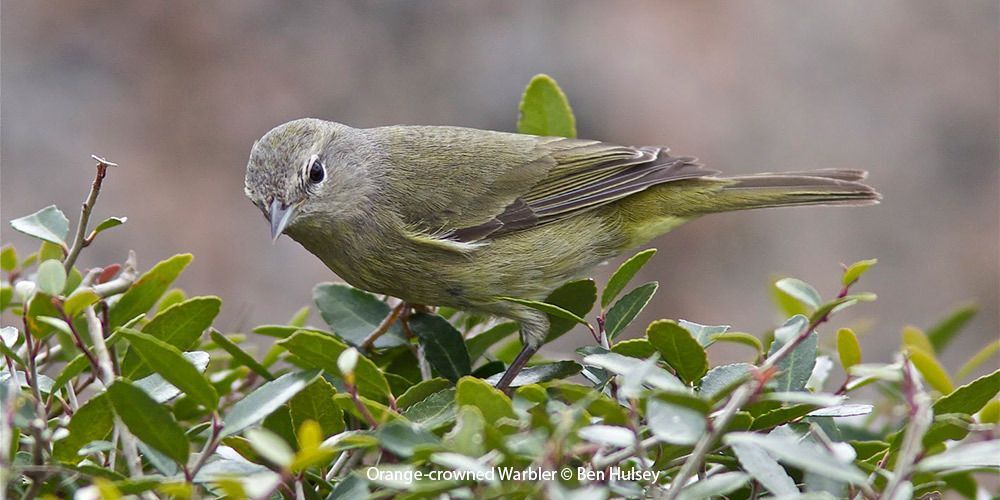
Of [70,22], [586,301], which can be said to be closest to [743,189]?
[586,301]

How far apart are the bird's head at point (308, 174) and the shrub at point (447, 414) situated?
797 millimetres

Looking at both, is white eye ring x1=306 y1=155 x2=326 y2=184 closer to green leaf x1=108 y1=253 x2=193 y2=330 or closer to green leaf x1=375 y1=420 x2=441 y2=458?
green leaf x1=108 y1=253 x2=193 y2=330

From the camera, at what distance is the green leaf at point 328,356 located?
1.93 meters

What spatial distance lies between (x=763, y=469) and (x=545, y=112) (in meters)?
1.90

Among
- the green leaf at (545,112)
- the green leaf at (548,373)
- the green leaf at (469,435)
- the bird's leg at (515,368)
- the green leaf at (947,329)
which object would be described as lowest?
the green leaf at (947,329)

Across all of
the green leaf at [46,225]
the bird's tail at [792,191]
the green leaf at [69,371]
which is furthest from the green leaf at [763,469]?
the bird's tail at [792,191]

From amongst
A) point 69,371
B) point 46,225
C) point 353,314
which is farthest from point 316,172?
point 69,371

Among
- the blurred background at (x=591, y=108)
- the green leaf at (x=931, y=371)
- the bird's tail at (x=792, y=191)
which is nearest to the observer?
the green leaf at (x=931, y=371)

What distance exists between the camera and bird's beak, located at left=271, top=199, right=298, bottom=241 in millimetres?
3395

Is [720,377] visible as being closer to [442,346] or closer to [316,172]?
[442,346]

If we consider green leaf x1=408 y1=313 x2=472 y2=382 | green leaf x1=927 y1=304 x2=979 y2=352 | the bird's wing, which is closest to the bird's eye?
the bird's wing

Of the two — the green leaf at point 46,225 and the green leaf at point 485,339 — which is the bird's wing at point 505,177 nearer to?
the green leaf at point 485,339

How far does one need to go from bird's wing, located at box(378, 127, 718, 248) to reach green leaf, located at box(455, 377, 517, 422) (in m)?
2.09

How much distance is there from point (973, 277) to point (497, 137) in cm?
440
